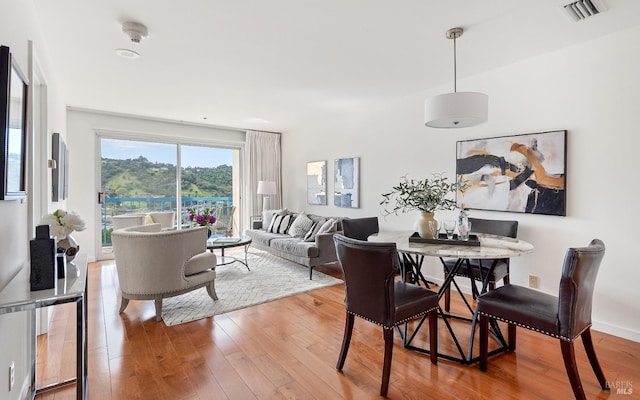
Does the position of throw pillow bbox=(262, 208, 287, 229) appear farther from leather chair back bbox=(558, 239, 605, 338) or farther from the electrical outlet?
leather chair back bbox=(558, 239, 605, 338)

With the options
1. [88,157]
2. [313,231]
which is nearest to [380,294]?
[313,231]

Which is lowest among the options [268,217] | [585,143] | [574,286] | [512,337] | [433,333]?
[512,337]

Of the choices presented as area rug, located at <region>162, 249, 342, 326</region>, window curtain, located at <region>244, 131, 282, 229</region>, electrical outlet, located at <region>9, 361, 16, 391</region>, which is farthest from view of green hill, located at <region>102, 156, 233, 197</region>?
electrical outlet, located at <region>9, 361, 16, 391</region>

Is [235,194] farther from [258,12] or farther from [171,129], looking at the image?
[258,12]

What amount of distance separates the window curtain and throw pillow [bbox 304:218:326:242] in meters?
2.17

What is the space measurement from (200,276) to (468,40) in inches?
135

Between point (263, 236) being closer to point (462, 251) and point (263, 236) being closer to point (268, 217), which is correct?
point (268, 217)

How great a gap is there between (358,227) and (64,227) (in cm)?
262

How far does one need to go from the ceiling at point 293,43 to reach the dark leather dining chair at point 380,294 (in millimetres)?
1754

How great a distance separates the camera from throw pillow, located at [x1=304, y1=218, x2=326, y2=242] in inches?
193

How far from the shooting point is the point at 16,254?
178cm

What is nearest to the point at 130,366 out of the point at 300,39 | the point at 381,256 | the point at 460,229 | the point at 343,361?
the point at 343,361

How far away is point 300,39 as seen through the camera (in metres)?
2.80

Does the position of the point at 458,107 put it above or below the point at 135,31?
below
